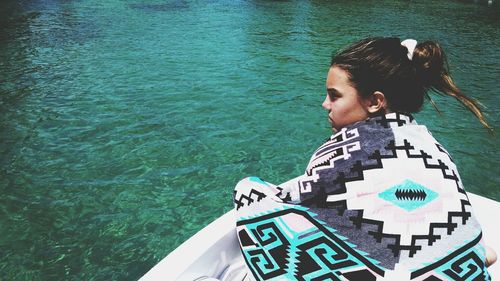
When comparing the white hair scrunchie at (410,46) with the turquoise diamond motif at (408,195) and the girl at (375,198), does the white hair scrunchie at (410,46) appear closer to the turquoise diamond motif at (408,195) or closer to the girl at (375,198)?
the girl at (375,198)

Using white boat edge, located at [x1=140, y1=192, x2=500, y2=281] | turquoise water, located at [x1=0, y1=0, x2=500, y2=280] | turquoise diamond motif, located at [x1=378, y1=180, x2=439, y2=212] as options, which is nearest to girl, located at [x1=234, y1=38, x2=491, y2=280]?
turquoise diamond motif, located at [x1=378, y1=180, x2=439, y2=212]

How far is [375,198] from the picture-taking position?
4.76 feet

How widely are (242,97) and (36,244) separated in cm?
502

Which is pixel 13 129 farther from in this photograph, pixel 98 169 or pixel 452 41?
pixel 452 41

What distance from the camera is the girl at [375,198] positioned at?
146cm

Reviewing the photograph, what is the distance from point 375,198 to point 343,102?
1.70 ft

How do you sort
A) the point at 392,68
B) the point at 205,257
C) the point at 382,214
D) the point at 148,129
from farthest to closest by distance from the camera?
the point at 148,129
the point at 205,257
the point at 392,68
the point at 382,214

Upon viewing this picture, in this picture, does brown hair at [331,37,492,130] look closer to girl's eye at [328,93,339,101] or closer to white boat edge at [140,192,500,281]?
girl's eye at [328,93,339,101]

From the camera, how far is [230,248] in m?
2.25

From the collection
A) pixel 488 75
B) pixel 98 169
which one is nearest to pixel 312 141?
pixel 98 169

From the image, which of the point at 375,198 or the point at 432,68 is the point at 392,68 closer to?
the point at 432,68

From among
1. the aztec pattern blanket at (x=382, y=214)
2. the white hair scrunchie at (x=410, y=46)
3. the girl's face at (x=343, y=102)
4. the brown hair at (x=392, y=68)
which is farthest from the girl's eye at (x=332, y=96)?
the white hair scrunchie at (x=410, y=46)

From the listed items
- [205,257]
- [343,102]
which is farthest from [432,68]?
[205,257]

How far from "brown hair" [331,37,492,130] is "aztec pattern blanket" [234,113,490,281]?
153mm
